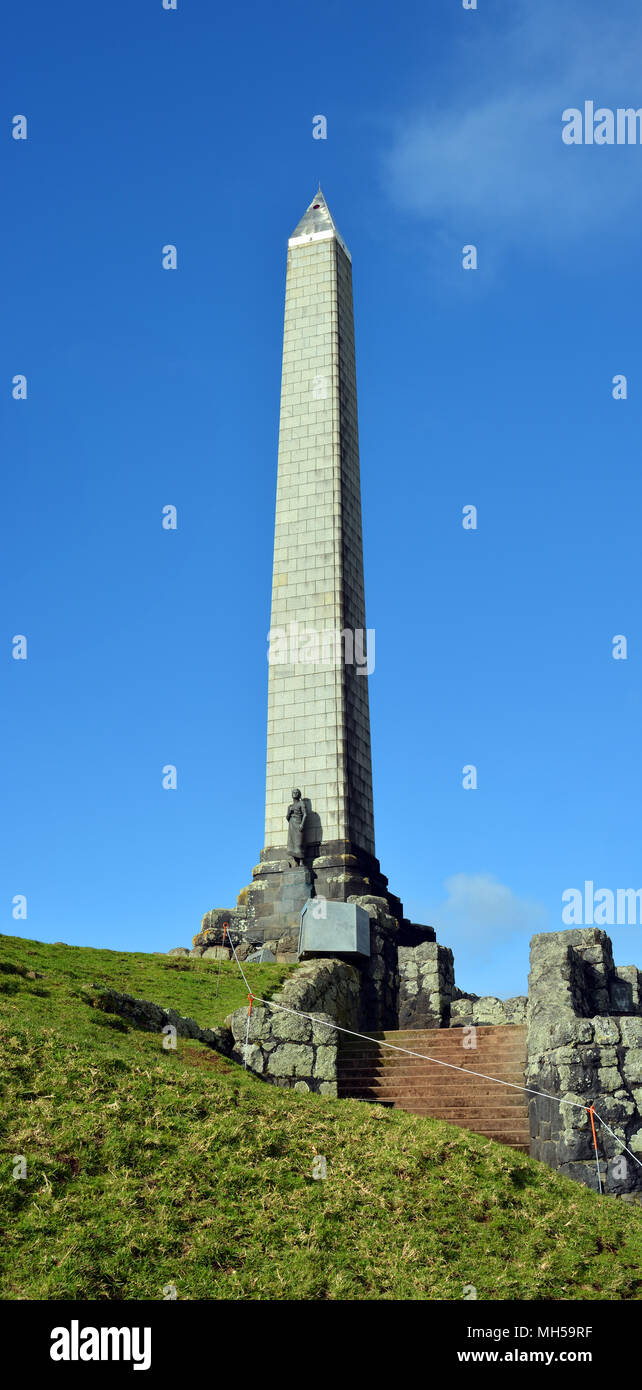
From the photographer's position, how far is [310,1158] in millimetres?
14438

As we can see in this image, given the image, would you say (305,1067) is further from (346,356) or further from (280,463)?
(346,356)

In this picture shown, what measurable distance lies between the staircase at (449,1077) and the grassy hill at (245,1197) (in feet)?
6.57

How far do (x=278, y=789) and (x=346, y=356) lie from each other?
14398 mm

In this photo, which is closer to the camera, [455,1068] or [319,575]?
[455,1068]

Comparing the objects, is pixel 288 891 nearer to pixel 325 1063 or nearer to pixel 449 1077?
pixel 449 1077

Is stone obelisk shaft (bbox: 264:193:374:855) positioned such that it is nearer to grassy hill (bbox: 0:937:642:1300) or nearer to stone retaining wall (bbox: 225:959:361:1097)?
stone retaining wall (bbox: 225:959:361:1097)

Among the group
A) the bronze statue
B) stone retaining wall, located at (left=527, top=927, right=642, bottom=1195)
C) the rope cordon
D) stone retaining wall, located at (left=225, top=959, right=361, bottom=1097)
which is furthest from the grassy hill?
the bronze statue

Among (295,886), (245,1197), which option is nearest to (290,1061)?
(245,1197)

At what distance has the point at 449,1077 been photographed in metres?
20.3

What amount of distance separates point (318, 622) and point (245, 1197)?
22017mm

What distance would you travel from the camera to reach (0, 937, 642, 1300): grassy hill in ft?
37.3

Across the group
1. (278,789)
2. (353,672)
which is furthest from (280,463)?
(278,789)

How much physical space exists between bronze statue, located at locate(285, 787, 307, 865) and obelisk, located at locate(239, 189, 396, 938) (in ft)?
0.93
